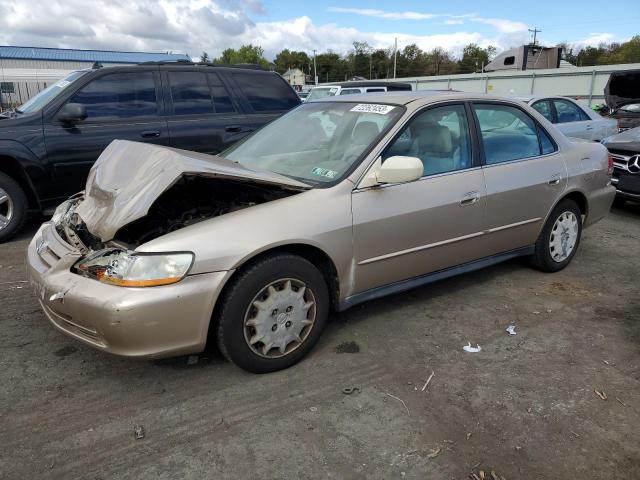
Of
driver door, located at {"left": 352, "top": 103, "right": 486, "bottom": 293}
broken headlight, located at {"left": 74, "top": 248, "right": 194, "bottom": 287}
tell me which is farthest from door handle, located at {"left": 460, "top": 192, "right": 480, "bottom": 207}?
broken headlight, located at {"left": 74, "top": 248, "right": 194, "bottom": 287}

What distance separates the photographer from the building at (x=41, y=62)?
1418 inches

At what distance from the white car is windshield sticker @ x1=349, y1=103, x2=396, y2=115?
5751 mm

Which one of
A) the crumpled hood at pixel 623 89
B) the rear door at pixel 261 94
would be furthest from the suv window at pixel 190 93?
the crumpled hood at pixel 623 89

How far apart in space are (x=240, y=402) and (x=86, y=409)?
797mm

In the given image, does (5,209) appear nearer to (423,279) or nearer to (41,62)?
(423,279)

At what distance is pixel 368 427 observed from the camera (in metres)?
2.55

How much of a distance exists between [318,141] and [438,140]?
2.85 feet

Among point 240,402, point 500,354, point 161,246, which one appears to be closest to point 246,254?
point 161,246

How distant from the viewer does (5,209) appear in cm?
546

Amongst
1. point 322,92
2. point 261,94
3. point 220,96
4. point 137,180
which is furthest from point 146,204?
point 322,92

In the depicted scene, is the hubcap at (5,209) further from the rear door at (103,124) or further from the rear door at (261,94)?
the rear door at (261,94)

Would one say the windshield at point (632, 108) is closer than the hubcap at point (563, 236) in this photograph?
No

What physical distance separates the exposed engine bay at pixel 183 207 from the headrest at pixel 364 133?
26.3 inches

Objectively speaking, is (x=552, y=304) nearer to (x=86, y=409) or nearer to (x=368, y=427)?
(x=368, y=427)
